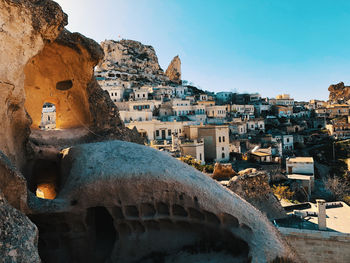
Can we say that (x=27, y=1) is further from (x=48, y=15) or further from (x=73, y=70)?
(x=73, y=70)

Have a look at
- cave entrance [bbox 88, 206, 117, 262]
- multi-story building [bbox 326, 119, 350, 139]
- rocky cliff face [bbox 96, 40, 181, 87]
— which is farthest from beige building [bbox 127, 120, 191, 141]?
rocky cliff face [bbox 96, 40, 181, 87]

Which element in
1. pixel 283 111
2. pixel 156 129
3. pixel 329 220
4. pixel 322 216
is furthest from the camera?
pixel 283 111

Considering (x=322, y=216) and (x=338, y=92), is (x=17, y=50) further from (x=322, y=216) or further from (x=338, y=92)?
(x=338, y=92)

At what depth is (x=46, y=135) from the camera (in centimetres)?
947

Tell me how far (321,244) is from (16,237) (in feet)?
42.0

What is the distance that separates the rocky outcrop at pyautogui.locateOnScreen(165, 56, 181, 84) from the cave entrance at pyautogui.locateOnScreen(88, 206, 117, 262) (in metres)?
116

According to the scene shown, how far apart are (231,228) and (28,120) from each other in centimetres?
580

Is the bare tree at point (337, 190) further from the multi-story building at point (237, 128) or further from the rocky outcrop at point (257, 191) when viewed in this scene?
the multi-story building at point (237, 128)

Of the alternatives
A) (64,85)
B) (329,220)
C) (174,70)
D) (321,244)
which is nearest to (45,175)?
(64,85)

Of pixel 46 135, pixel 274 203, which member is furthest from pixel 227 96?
pixel 46 135

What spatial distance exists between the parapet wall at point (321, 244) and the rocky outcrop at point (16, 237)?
430 inches

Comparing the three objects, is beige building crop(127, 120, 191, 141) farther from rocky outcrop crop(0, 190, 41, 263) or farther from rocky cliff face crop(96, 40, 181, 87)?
rocky outcrop crop(0, 190, 41, 263)

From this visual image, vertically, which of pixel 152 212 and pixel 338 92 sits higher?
pixel 338 92

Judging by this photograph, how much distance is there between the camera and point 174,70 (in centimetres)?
12256
